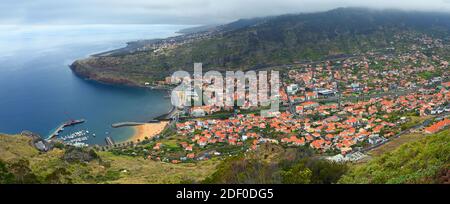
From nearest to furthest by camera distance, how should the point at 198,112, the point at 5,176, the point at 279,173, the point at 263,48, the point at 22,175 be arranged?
the point at 279,173 < the point at 5,176 < the point at 22,175 < the point at 198,112 < the point at 263,48

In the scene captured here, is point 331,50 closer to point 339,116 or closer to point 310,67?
point 310,67

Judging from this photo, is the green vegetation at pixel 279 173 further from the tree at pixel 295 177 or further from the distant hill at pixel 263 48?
the distant hill at pixel 263 48

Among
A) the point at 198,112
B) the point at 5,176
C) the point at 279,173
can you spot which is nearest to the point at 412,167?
the point at 279,173

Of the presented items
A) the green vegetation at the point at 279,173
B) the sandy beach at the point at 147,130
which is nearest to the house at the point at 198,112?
the sandy beach at the point at 147,130

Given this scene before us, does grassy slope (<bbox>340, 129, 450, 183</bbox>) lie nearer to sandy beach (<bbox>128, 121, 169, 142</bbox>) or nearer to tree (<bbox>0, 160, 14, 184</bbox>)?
tree (<bbox>0, 160, 14, 184</bbox>)

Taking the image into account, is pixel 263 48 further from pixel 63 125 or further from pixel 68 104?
pixel 63 125
